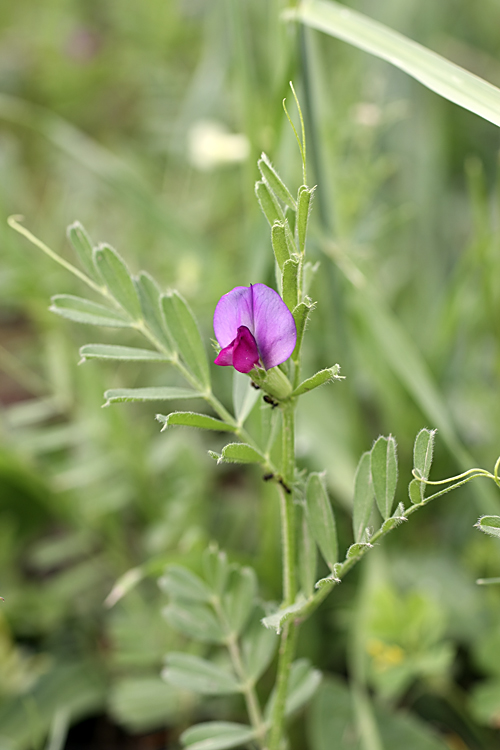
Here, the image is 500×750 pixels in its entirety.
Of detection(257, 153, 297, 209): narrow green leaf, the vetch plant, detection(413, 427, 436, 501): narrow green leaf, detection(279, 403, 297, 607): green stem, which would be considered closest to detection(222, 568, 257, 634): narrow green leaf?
the vetch plant

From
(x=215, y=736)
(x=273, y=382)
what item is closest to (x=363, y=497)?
(x=273, y=382)

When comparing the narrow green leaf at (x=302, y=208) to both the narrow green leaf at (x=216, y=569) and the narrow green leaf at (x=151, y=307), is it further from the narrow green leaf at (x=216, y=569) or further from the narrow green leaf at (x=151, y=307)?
the narrow green leaf at (x=216, y=569)

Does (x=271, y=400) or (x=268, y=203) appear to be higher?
(x=268, y=203)

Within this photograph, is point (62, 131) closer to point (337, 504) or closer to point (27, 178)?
point (27, 178)

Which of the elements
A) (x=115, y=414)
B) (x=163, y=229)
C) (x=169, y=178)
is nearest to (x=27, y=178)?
(x=169, y=178)

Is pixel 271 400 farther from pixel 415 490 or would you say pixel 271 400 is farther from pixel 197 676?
pixel 197 676

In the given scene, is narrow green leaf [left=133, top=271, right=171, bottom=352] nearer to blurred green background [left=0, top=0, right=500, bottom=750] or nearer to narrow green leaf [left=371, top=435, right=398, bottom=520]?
narrow green leaf [left=371, top=435, right=398, bottom=520]

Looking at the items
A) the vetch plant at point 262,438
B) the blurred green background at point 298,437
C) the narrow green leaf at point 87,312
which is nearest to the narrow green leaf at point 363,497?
the vetch plant at point 262,438
